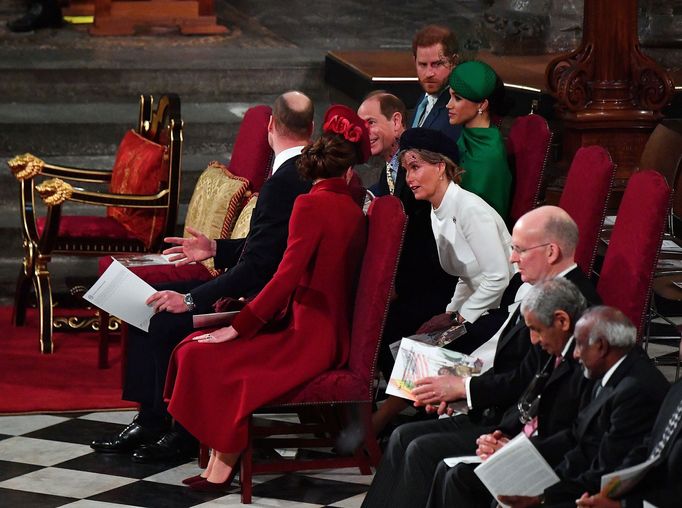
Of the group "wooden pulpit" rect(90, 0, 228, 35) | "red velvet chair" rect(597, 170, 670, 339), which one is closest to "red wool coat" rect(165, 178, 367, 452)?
"red velvet chair" rect(597, 170, 670, 339)

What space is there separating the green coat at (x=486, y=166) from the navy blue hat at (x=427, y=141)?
31cm

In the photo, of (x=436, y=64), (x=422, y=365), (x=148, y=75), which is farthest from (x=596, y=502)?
(x=148, y=75)

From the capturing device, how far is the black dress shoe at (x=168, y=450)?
18.0 ft

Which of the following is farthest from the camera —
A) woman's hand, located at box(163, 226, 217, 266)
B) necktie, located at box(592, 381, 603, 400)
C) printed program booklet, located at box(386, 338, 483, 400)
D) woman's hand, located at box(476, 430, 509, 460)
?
woman's hand, located at box(163, 226, 217, 266)

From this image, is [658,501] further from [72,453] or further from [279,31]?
[279,31]

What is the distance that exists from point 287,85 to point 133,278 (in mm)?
4468

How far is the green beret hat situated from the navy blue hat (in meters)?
0.42

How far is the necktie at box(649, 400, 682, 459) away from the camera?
3.37 meters

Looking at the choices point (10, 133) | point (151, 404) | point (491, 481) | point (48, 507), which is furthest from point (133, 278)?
point (10, 133)

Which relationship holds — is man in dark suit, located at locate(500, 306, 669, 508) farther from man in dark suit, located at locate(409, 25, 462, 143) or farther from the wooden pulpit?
the wooden pulpit

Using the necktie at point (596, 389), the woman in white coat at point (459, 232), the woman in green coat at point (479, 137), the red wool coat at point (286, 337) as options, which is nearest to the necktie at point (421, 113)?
the woman in green coat at point (479, 137)

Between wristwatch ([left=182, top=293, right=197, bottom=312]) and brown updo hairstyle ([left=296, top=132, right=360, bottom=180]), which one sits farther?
wristwatch ([left=182, top=293, right=197, bottom=312])

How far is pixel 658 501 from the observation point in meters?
3.37

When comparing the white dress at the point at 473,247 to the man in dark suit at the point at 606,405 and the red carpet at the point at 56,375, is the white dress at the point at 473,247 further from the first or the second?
the red carpet at the point at 56,375
